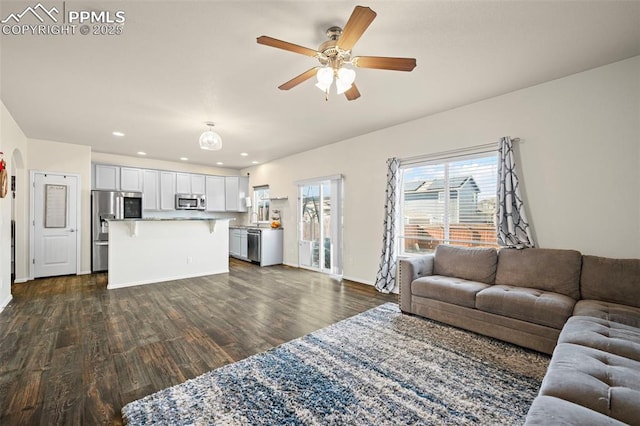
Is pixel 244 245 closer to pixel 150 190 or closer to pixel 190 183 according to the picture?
pixel 190 183

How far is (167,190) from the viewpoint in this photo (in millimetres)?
7254

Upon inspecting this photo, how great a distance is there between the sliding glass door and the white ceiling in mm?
1781

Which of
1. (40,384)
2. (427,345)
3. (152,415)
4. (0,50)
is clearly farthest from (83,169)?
(427,345)

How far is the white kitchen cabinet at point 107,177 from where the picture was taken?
6254mm

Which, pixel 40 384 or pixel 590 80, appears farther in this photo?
pixel 590 80

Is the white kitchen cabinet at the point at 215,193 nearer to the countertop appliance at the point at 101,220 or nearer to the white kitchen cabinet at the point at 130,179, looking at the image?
the white kitchen cabinet at the point at 130,179

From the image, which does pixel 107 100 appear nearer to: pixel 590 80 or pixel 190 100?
pixel 190 100

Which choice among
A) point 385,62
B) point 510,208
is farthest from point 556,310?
point 385,62

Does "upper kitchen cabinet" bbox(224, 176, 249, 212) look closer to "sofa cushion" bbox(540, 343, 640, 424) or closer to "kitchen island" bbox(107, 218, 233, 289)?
"kitchen island" bbox(107, 218, 233, 289)

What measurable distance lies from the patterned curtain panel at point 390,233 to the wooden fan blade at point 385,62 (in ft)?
7.80

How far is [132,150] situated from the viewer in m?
6.21

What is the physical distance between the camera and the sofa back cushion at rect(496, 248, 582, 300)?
2713 millimetres

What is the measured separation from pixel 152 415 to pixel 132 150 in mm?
6148

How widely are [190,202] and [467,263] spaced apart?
22.5 feet
